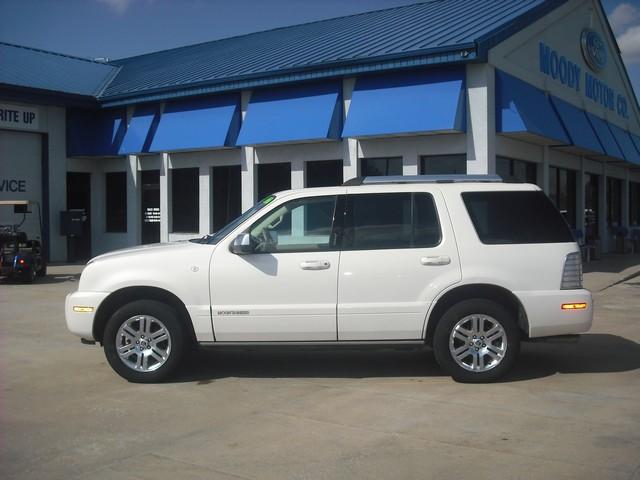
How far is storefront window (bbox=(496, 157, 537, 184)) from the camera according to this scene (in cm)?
1819

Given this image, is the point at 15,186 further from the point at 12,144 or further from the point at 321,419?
the point at 321,419

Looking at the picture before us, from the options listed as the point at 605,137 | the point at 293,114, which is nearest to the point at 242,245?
the point at 293,114

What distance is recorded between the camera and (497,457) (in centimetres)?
481

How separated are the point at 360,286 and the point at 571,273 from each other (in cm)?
206

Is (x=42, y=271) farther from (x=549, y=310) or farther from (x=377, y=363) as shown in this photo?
(x=549, y=310)

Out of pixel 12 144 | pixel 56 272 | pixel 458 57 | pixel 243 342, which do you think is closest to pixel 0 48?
pixel 12 144

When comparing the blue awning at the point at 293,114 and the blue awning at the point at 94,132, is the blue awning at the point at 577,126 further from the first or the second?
the blue awning at the point at 94,132

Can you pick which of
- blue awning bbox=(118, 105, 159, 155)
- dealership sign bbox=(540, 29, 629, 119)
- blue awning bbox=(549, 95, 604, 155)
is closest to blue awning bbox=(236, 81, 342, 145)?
blue awning bbox=(118, 105, 159, 155)

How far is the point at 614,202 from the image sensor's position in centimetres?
2922

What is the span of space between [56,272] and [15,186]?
467 centimetres

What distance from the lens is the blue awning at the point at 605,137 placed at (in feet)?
76.7

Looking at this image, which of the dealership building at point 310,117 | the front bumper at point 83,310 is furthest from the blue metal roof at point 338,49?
the front bumper at point 83,310

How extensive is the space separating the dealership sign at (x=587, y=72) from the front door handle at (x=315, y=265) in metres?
15.3

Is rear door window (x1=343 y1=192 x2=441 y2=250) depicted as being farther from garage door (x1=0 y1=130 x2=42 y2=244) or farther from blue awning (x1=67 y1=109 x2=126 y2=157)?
garage door (x1=0 y1=130 x2=42 y2=244)
